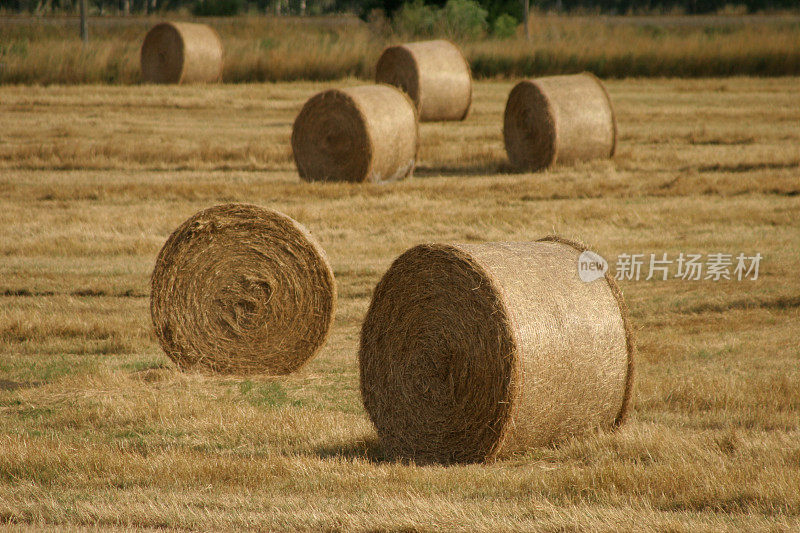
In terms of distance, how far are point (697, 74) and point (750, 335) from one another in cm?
2115

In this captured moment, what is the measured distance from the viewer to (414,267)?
711 cm

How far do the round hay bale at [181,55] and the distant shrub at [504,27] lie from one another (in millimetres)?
9934

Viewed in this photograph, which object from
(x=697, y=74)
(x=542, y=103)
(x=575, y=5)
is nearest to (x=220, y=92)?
(x=542, y=103)

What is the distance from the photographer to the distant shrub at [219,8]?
188 ft

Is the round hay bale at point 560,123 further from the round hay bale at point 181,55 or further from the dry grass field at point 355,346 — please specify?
the round hay bale at point 181,55

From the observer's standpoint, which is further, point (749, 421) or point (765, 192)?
point (765, 192)

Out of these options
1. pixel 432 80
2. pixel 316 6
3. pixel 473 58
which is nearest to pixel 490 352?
pixel 432 80

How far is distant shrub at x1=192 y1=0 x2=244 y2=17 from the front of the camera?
5734 centimetres

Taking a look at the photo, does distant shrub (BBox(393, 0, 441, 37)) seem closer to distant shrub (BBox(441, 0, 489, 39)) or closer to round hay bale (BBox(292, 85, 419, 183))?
distant shrub (BBox(441, 0, 489, 39))

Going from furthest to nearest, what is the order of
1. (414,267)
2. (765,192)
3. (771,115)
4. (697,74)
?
(697,74), (771,115), (765,192), (414,267)

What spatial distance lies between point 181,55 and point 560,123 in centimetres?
1421

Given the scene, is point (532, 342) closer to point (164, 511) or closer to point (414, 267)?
point (414, 267)

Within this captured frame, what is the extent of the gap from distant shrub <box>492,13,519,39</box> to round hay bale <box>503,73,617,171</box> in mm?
16518

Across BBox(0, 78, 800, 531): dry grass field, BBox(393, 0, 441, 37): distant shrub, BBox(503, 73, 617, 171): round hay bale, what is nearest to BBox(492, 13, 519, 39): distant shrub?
BBox(393, 0, 441, 37): distant shrub
